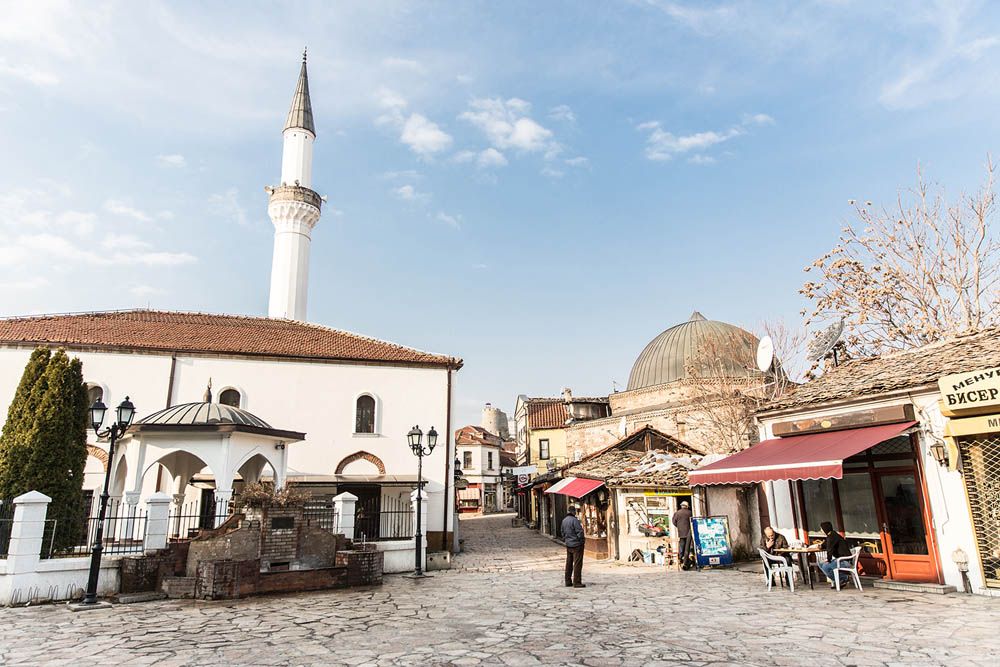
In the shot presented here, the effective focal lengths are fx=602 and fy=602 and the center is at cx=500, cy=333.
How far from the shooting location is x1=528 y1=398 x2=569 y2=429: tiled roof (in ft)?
150

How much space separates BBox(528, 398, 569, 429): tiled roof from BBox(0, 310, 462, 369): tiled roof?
82.5 feet

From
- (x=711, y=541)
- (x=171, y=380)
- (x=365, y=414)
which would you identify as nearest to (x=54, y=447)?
(x=171, y=380)

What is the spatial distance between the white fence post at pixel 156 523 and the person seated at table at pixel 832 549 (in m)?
12.1

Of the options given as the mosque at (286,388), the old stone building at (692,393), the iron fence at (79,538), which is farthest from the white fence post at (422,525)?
the old stone building at (692,393)

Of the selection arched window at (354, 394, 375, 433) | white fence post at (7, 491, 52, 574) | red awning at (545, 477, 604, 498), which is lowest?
white fence post at (7, 491, 52, 574)

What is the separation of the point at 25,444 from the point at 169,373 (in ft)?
21.4

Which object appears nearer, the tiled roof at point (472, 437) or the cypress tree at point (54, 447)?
the cypress tree at point (54, 447)

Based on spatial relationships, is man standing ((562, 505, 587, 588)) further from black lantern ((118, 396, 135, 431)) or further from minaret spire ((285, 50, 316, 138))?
minaret spire ((285, 50, 316, 138))

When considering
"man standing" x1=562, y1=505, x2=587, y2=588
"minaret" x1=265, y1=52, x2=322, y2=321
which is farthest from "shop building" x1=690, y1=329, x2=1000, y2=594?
"minaret" x1=265, y1=52, x2=322, y2=321

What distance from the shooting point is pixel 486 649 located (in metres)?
6.79

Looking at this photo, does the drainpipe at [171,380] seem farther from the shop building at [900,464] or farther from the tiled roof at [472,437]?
the tiled roof at [472,437]

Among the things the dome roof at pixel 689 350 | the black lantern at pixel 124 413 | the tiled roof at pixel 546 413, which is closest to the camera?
the black lantern at pixel 124 413

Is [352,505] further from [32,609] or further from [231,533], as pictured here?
[32,609]

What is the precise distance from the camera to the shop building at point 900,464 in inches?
377
